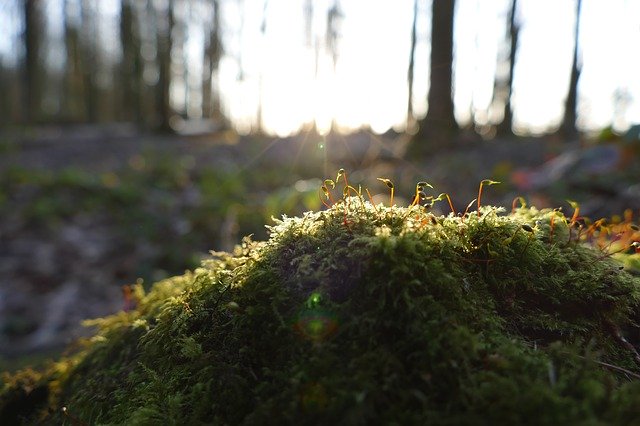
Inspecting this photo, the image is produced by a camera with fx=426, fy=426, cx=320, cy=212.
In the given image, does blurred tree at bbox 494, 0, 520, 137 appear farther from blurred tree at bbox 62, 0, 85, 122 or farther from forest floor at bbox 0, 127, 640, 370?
blurred tree at bbox 62, 0, 85, 122

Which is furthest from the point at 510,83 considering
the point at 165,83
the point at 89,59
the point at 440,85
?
the point at 89,59

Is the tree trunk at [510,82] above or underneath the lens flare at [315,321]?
above

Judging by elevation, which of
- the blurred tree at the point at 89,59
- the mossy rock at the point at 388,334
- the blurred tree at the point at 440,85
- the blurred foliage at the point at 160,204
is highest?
the blurred tree at the point at 89,59

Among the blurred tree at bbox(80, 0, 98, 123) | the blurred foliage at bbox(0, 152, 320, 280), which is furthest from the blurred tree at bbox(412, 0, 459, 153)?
the blurred tree at bbox(80, 0, 98, 123)

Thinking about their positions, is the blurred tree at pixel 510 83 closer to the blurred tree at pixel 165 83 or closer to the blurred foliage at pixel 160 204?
the blurred foliage at pixel 160 204

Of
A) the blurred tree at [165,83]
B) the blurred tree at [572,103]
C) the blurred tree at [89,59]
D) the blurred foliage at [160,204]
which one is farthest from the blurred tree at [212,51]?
the blurred tree at [572,103]

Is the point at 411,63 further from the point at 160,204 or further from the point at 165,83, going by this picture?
the point at 160,204

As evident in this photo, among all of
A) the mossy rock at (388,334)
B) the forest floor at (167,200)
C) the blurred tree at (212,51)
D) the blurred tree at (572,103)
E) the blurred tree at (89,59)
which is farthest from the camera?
the blurred tree at (89,59)
